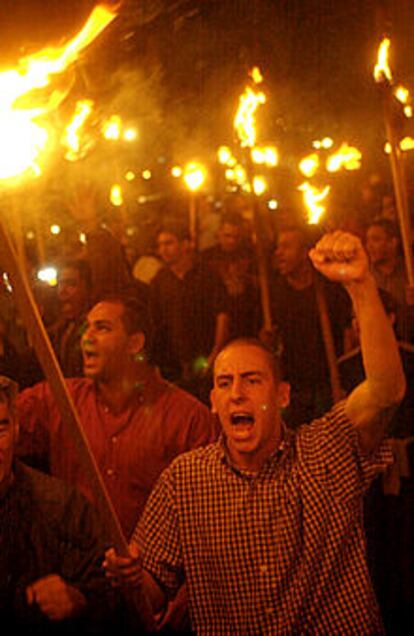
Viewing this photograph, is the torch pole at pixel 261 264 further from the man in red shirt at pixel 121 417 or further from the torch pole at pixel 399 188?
the man in red shirt at pixel 121 417

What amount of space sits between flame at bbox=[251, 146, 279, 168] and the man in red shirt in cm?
1076

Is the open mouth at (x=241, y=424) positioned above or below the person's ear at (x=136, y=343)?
below

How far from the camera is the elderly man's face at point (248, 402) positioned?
3492 millimetres

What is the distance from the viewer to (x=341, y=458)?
3.38m

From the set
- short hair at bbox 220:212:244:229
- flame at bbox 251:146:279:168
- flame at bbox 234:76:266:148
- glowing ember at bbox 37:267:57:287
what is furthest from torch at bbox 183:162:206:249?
flame at bbox 251:146:279:168

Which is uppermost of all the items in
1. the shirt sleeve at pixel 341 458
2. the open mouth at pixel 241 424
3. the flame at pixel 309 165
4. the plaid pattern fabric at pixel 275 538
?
the flame at pixel 309 165

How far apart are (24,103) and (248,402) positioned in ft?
4.35

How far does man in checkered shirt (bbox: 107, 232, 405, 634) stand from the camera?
3287 mm

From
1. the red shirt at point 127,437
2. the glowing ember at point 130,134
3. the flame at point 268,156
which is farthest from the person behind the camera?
the flame at point 268,156

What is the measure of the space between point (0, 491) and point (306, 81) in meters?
10.9

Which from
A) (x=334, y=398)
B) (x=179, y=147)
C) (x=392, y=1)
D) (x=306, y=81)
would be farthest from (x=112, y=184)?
(x=334, y=398)

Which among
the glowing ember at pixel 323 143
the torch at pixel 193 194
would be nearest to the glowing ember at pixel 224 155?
the glowing ember at pixel 323 143

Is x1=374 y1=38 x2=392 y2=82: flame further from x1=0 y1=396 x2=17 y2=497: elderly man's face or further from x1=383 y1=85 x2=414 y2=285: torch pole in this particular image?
x1=0 y1=396 x2=17 y2=497: elderly man's face

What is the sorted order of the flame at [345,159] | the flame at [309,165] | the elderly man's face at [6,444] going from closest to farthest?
the elderly man's face at [6,444], the flame at [309,165], the flame at [345,159]
